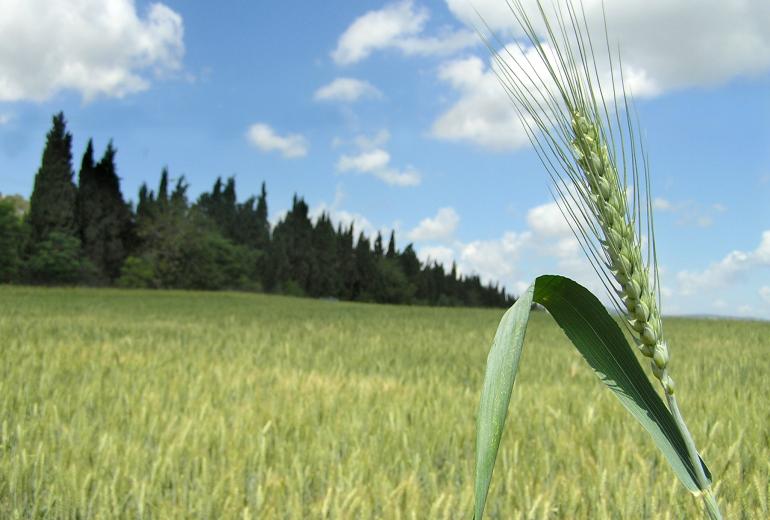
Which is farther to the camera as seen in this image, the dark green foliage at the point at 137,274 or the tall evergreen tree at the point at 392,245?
the tall evergreen tree at the point at 392,245

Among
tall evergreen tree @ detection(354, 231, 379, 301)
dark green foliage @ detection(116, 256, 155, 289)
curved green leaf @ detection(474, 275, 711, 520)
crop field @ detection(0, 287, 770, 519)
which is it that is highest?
tall evergreen tree @ detection(354, 231, 379, 301)

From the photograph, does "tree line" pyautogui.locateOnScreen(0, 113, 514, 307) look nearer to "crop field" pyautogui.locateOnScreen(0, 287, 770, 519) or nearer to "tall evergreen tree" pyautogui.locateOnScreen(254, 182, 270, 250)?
"tall evergreen tree" pyautogui.locateOnScreen(254, 182, 270, 250)

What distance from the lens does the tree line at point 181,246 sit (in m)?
37.2

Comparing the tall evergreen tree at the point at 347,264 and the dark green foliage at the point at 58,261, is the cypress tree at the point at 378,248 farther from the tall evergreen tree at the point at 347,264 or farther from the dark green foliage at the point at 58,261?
the dark green foliage at the point at 58,261

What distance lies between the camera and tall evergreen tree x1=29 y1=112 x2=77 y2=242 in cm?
3688

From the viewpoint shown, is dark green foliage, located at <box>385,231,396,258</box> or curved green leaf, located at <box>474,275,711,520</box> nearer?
curved green leaf, located at <box>474,275,711,520</box>

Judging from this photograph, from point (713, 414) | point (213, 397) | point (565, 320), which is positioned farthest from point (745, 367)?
point (565, 320)

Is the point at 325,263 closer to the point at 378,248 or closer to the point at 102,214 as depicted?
the point at 378,248

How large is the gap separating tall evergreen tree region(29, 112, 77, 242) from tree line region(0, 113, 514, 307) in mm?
55

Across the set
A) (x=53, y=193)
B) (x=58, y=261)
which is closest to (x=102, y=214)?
(x=53, y=193)

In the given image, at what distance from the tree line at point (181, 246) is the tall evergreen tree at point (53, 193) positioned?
55mm

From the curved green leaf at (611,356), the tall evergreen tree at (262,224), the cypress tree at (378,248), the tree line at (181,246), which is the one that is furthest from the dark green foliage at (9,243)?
the curved green leaf at (611,356)

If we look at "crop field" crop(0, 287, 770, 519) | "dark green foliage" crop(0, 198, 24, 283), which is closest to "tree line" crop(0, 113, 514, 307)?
"dark green foliage" crop(0, 198, 24, 283)

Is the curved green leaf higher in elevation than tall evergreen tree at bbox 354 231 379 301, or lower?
lower
